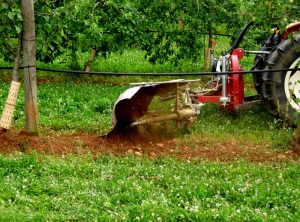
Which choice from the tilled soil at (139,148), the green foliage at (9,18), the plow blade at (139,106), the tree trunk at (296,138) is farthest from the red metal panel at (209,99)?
the green foliage at (9,18)

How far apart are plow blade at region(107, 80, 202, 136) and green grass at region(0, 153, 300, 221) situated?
2.45ft

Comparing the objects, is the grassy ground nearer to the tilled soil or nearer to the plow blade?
the tilled soil

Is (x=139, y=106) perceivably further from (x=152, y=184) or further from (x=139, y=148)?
(x=152, y=184)

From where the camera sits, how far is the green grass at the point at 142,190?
16.3ft

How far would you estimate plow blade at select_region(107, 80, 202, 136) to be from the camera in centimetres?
700

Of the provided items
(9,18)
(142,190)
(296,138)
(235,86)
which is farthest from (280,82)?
(9,18)

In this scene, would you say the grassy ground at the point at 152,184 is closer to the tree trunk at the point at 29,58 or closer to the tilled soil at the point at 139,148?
the tilled soil at the point at 139,148

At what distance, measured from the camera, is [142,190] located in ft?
17.9

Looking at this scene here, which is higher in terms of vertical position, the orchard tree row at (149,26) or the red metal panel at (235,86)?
the orchard tree row at (149,26)

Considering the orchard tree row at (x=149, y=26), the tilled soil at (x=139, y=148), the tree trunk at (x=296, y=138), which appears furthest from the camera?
the orchard tree row at (x=149, y=26)

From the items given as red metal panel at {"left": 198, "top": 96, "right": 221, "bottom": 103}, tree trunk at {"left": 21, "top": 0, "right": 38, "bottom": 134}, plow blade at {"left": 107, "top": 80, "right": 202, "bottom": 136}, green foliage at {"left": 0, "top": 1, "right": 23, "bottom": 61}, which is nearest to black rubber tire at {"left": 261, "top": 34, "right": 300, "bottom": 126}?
red metal panel at {"left": 198, "top": 96, "right": 221, "bottom": 103}

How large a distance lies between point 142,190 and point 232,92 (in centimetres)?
301

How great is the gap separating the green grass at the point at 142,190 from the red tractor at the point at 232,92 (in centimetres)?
90

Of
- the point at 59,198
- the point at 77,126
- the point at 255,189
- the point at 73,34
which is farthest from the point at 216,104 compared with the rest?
the point at 59,198
